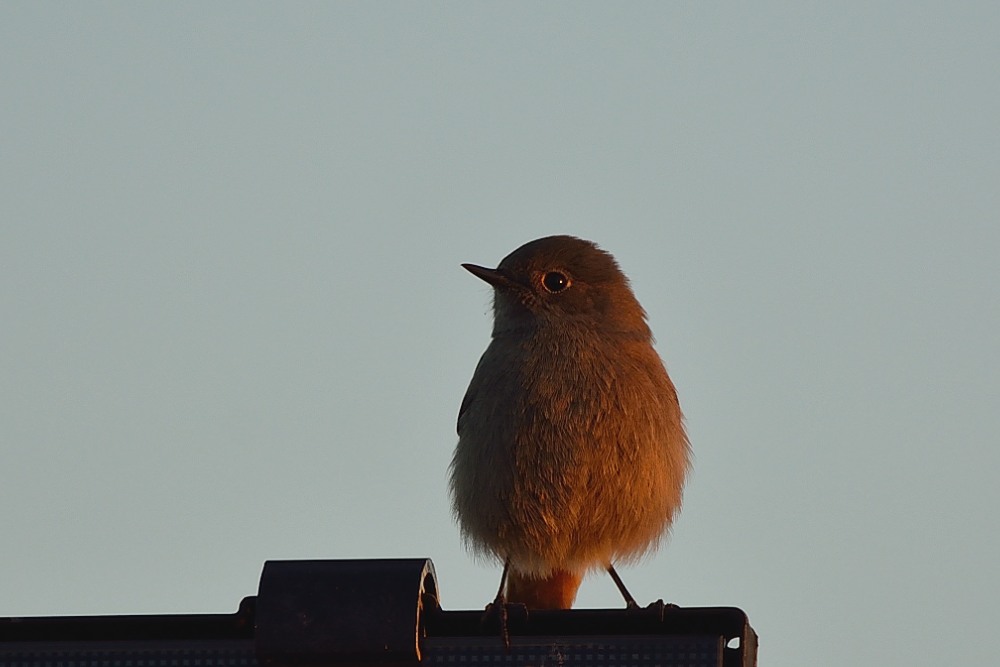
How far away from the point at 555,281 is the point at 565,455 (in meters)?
1.59

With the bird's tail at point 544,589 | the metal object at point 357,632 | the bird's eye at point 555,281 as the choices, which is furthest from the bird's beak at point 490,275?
the metal object at point 357,632

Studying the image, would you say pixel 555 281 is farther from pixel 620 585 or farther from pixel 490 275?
pixel 620 585

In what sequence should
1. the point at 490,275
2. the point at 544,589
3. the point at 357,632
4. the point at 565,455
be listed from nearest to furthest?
the point at 357,632
the point at 565,455
the point at 544,589
the point at 490,275

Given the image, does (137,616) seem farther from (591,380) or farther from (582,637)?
(591,380)

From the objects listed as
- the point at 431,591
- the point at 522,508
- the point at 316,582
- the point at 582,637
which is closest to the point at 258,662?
the point at 316,582

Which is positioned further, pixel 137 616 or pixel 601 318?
pixel 601 318

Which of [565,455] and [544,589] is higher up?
[565,455]

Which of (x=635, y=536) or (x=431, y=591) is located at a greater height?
(x=635, y=536)

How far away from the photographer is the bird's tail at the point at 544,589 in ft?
25.5

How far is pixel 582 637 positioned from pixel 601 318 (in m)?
5.24

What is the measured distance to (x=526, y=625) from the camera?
2.97m

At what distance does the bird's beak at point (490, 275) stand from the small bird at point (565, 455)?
0.39 metres

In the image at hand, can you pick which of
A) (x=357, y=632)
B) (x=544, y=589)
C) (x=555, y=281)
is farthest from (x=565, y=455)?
(x=357, y=632)

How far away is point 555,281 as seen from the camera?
839cm
